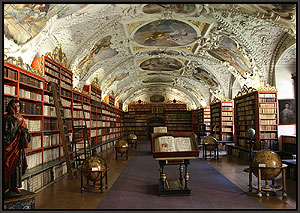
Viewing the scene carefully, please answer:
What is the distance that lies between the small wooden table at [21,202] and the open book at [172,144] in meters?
3.20

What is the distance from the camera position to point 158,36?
42.3 feet

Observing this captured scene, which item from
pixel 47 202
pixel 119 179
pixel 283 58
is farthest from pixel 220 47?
pixel 47 202

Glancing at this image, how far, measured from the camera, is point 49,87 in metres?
8.79

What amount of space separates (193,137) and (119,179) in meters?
3.33

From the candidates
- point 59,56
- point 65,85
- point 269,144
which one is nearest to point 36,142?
point 65,85

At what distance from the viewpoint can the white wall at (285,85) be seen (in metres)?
11.6

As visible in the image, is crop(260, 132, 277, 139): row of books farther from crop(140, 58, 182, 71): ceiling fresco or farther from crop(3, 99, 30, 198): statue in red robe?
crop(3, 99, 30, 198): statue in red robe

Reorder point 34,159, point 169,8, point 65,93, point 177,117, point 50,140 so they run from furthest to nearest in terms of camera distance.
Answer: point 177,117 < point 65,93 < point 169,8 < point 50,140 < point 34,159

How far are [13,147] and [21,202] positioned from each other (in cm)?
114

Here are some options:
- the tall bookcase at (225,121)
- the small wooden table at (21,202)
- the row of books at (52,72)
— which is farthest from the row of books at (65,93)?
the tall bookcase at (225,121)

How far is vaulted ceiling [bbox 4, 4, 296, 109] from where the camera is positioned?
7288 mm

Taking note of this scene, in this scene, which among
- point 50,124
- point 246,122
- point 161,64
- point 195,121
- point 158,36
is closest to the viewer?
point 50,124

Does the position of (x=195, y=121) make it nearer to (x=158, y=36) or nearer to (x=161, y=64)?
(x=161, y=64)

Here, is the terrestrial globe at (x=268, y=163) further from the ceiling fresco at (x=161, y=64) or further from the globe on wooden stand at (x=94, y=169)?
the ceiling fresco at (x=161, y=64)
